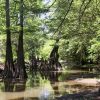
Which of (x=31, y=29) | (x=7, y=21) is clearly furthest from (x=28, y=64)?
(x=7, y=21)

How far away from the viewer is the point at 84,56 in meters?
40.7

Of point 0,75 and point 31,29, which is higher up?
point 31,29

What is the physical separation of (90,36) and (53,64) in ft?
60.5

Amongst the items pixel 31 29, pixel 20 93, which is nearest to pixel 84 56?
pixel 31 29

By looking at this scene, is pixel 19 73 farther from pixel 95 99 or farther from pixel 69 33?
pixel 95 99

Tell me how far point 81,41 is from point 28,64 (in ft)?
69.9

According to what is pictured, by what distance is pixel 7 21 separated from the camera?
26.3m

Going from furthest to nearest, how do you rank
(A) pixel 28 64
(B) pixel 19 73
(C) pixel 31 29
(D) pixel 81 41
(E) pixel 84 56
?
(A) pixel 28 64 < (E) pixel 84 56 < (C) pixel 31 29 < (D) pixel 81 41 < (B) pixel 19 73

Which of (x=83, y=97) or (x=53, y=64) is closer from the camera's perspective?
(x=83, y=97)

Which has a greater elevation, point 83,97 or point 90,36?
point 90,36

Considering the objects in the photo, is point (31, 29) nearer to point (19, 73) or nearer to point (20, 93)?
point (19, 73)

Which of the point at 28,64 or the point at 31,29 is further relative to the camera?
the point at 28,64

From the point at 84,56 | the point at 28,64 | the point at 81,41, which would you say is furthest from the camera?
the point at 28,64

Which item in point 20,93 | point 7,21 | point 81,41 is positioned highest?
point 7,21
